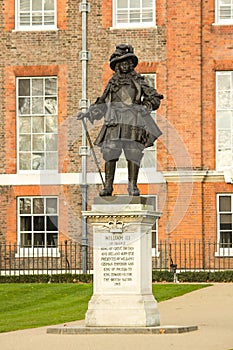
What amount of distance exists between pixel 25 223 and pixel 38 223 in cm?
42

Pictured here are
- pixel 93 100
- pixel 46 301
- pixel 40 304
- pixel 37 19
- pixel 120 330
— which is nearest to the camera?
pixel 120 330

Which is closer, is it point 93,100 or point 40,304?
point 40,304

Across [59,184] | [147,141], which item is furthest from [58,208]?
[147,141]

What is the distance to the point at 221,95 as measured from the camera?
40.9 m

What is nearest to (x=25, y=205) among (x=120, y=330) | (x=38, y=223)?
(x=38, y=223)

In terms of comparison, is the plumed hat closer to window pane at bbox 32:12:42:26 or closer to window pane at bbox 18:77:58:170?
window pane at bbox 18:77:58:170

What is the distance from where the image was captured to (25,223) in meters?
41.7

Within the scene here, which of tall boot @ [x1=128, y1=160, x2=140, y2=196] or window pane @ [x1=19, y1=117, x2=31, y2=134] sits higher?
window pane @ [x1=19, y1=117, x2=31, y2=134]

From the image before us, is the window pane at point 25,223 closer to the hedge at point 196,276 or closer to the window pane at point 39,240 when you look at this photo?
the window pane at point 39,240

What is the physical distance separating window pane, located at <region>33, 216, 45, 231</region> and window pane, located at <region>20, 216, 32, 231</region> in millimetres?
159

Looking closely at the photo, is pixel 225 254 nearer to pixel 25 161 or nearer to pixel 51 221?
pixel 51 221

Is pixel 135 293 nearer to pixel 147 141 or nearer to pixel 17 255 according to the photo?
pixel 147 141

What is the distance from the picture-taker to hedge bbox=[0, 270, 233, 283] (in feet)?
116

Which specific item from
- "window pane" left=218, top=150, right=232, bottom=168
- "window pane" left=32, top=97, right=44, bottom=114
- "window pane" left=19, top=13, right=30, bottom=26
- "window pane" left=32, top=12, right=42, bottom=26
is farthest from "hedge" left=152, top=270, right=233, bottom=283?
"window pane" left=19, top=13, right=30, bottom=26
